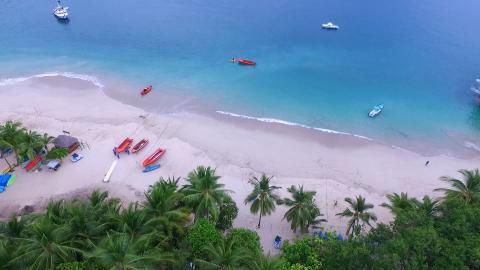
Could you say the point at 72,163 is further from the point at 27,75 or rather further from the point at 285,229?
the point at 27,75

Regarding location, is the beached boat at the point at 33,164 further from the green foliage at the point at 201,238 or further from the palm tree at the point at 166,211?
the green foliage at the point at 201,238

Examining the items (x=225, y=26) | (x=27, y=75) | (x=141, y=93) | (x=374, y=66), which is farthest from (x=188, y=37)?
(x=374, y=66)

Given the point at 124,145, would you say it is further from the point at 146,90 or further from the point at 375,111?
Answer: the point at 375,111

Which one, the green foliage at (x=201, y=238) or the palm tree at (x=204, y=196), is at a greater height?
the palm tree at (x=204, y=196)

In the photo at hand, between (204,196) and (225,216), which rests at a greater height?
(204,196)

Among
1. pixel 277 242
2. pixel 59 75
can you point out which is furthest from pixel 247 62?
pixel 277 242

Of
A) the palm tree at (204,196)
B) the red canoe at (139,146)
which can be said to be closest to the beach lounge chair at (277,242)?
the palm tree at (204,196)
